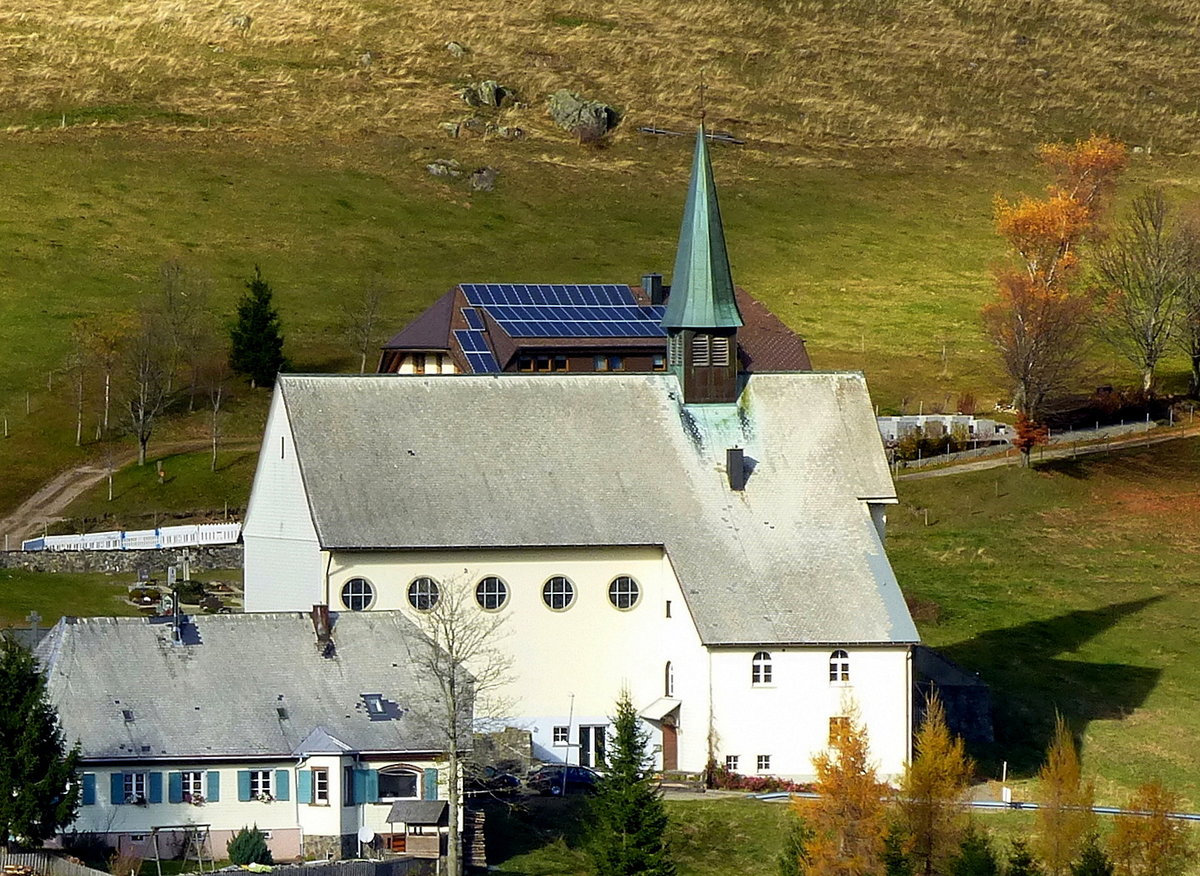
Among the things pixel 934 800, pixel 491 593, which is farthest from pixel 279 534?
pixel 934 800

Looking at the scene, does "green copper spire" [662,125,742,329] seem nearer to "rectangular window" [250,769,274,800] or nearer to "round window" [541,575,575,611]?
"round window" [541,575,575,611]


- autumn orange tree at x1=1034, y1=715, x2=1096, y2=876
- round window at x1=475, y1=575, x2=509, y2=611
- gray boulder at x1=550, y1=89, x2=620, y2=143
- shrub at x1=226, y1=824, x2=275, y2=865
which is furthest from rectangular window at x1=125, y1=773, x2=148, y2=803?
gray boulder at x1=550, y1=89, x2=620, y2=143

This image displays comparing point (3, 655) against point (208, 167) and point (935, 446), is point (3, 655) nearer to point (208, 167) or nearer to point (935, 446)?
point (935, 446)

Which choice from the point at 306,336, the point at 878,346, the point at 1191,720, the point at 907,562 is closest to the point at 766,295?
the point at 878,346

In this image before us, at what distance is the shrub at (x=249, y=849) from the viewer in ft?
200

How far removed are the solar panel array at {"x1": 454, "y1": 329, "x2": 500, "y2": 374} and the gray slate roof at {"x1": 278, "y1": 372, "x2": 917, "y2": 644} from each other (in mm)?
22118

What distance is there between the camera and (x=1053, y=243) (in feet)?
411

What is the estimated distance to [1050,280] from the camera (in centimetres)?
12431

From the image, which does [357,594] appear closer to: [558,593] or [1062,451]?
[558,593]

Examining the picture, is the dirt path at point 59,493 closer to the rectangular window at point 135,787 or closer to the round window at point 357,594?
the round window at point 357,594

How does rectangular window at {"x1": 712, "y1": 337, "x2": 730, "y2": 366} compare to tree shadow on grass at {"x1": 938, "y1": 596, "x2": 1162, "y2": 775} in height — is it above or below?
above

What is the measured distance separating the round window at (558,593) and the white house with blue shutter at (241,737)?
766 cm

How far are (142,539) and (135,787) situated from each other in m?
32.9

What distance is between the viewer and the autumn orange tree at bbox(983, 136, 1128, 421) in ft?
374
